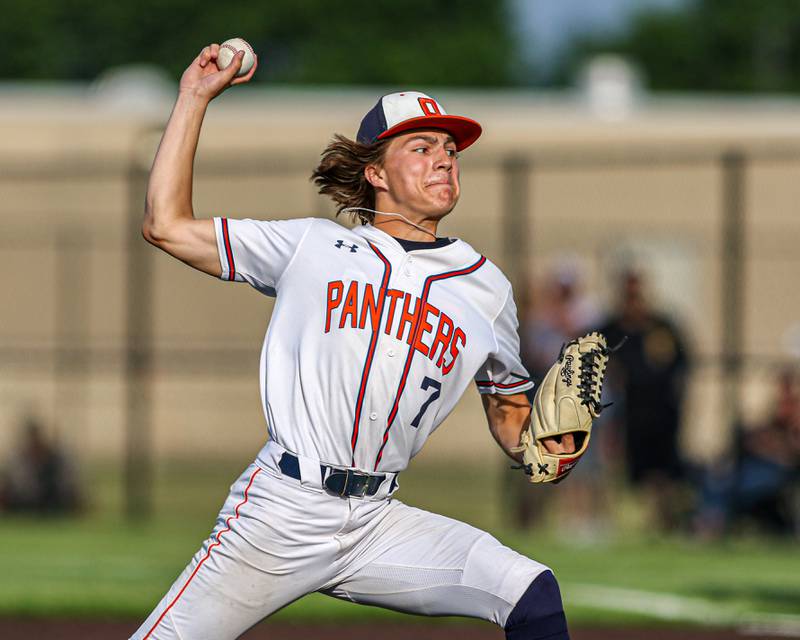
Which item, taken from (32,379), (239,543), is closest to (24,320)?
(32,379)

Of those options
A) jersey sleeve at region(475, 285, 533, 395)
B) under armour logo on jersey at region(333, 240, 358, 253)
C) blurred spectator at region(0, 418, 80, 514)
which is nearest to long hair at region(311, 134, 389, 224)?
under armour logo on jersey at region(333, 240, 358, 253)

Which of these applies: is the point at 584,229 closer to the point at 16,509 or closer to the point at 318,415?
the point at 16,509

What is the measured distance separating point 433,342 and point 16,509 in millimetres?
11244

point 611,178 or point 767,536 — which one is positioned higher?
point 611,178

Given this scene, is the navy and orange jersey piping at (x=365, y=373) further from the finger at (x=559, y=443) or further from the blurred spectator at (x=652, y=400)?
the blurred spectator at (x=652, y=400)

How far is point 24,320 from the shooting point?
23969 mm

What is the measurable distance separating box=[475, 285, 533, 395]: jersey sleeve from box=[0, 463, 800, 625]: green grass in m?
3.98

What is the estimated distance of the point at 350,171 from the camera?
5250 millimetres

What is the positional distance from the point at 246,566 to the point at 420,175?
4.36 ft

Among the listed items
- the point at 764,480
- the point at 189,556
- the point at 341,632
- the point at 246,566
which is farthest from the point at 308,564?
the point at 764,480

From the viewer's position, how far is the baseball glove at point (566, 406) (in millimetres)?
4914

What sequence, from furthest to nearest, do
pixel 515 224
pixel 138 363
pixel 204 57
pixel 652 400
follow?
pixel 515 224 → pixel 138 363 → pixel 652 400 → pixel 204 57

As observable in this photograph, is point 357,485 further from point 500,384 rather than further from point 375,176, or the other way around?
point 375,176

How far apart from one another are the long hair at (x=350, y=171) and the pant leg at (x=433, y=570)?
3.35 feet
